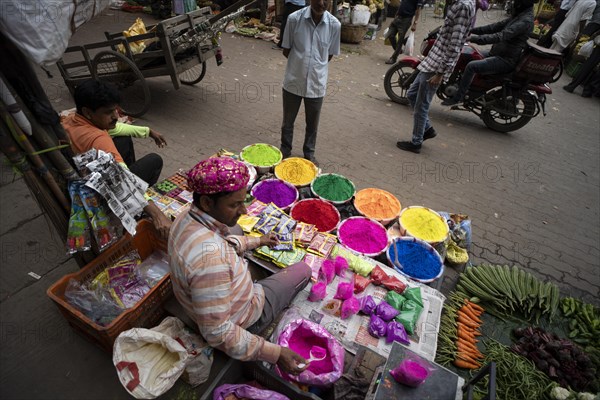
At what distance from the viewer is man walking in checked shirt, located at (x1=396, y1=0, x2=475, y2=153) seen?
3814 millimetres

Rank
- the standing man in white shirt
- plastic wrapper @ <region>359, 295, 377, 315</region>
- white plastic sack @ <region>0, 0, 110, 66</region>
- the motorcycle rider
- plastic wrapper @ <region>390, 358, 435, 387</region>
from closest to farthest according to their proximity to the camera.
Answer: white plastic sack @ <region>0, 0, 110, 66</region> < plastic wrapper @ <region>390, 358, 435, 387</region> < plastic wrapper @ <region>359, 295, 377, 315</region> < the standing man in white shirt < the motorcycle rider

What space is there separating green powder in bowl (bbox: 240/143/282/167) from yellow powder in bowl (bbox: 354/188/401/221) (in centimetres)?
107

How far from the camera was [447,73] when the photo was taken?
4.15 metres

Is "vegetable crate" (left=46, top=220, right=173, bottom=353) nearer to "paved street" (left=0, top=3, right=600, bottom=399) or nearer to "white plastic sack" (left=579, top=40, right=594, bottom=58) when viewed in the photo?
"paved street" (left=0, top=3, right=600, bottom=399)

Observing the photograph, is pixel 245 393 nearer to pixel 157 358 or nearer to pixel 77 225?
pixel 157 358

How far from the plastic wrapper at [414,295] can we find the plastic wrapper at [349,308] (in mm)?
425

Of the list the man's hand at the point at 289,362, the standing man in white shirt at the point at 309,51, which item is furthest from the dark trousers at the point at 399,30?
the man's hand at the point at 289,362

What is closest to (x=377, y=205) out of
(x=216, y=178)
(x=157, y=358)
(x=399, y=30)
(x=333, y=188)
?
(x=333, y=188)

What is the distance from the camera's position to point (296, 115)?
4164mm

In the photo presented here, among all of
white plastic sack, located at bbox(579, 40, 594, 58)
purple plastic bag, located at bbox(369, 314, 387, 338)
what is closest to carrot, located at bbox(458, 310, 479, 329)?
purple plastic bag, located at bbox(369, 314, 387, 338)

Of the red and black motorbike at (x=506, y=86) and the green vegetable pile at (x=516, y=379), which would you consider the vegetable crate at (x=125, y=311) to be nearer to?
A: the green vegetable pile at (x=516, y=379)

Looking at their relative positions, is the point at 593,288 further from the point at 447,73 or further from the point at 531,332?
the point at 447,73

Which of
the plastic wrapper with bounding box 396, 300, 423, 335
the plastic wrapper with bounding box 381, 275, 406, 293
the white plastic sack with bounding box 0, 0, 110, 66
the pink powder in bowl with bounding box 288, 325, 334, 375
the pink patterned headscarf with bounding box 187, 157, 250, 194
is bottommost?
the plastic wrapper with bounding box 381, 275, 406, 293

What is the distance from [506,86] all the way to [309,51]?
3672mm
